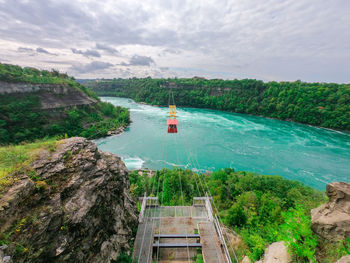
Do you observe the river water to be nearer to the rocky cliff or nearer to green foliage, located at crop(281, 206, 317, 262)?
the rocky cliff

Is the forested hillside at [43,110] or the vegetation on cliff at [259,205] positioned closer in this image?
the vegetation on cliff at [259,205]

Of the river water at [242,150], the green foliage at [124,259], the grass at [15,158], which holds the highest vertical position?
the grass at [15,158]

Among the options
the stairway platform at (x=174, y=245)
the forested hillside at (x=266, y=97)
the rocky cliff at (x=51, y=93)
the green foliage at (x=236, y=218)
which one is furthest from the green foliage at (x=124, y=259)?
the forested hillside at (x=266, y=97)

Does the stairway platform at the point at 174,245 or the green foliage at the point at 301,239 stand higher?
the green foliage at the point at 301,239

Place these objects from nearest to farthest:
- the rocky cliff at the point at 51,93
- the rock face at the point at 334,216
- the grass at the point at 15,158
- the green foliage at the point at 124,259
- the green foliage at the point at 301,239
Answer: the grass at the point at 15,158
the green foliage at the point at 301,239
the rock face at the point at 334,216
the green foliage at the point at 124,259
the rocky cliff at the point at 51,93

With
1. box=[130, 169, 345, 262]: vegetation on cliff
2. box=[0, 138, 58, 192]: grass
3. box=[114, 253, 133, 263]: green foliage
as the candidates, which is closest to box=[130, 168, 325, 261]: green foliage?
box=[130, 169, 345, 262]: vegetation on cliff

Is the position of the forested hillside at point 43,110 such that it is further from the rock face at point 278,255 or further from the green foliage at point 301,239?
the green foliage at point 301,239

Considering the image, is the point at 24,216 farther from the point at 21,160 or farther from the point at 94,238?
the point at 94,238
